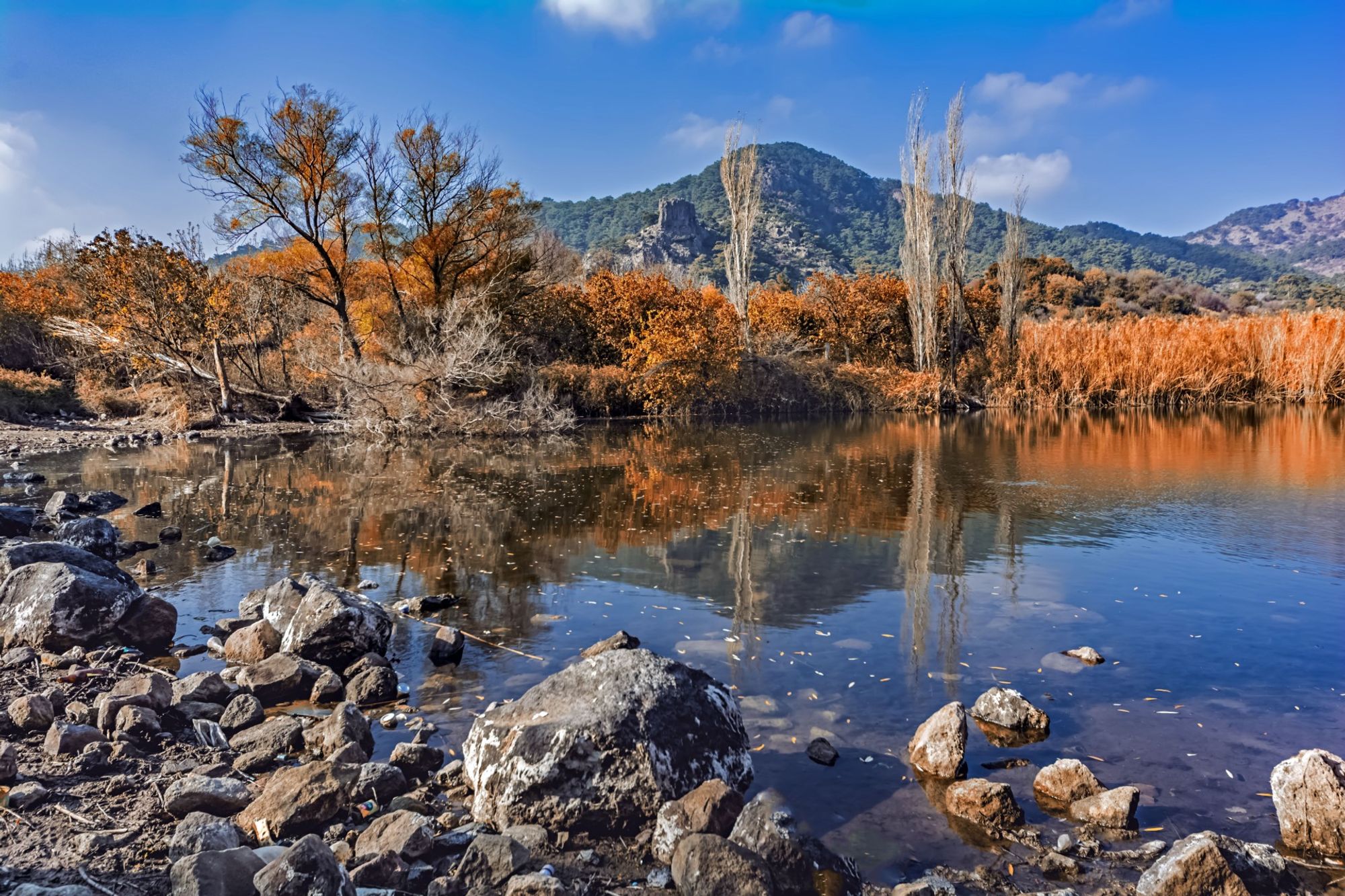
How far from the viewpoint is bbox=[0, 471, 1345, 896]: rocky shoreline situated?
10.4 ft

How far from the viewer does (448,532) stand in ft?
35.2

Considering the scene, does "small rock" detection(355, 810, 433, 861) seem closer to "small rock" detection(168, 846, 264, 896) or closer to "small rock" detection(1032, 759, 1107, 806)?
"small rock" detection(168, 846, 264, 896)

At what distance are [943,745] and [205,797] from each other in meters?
3.76

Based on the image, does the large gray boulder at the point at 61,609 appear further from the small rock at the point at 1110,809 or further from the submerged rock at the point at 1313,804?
the submerged rock at the point at 1313,804

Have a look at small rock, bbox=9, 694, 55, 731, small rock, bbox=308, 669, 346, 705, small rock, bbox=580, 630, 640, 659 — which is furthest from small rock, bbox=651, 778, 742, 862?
small rock, bbox=9, 694, 55, 731

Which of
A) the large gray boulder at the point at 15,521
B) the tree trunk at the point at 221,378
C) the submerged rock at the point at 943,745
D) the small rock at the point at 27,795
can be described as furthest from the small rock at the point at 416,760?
the tree trunk at the point at 221,378

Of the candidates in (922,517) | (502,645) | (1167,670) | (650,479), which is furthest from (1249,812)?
(650,479)

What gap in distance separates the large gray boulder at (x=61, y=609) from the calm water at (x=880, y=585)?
0.63 m

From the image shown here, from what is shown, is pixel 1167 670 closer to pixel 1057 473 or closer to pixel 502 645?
pixel 502 645

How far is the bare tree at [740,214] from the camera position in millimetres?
36156

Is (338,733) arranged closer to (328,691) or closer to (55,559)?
(328,691)

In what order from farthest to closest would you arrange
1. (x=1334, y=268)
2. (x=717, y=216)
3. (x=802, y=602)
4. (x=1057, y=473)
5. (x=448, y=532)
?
(x=1334, y=268)
(x=717, y=216)
(x=1057, y=473)
(x=448, y=532)
(x=802, y=602)

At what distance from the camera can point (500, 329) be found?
29359 millimetres

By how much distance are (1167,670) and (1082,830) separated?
2574 millimetres
